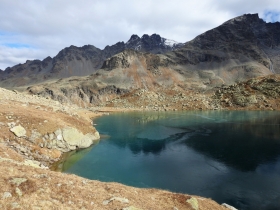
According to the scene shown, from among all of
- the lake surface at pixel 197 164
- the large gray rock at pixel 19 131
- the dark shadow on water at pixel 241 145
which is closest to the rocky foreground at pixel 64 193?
the large gray rock at pixel 19 131

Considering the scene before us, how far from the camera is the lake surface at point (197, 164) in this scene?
34.8 metres

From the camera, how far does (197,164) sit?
46.5 meters

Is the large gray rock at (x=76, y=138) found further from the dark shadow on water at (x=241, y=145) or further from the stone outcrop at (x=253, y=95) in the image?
the stone outcrop at (x=253, y=95)

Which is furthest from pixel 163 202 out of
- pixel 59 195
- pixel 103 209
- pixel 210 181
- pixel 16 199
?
pixel 210 181

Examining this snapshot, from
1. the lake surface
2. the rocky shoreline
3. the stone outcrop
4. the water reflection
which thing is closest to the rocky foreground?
the rocky shoreline

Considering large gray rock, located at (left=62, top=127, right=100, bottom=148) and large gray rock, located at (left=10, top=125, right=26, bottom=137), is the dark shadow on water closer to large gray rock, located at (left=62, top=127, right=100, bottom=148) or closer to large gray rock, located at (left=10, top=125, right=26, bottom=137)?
large gray rock, located at (left=62, top=127, right=100, bottom=148)

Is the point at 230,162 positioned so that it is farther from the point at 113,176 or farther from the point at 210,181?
the point at 113,176

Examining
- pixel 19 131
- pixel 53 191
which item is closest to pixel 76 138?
pixel 19 131

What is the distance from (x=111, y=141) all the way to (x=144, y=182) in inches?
1222

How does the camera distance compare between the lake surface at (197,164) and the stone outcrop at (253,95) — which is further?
the stone outcrop at (253,95)

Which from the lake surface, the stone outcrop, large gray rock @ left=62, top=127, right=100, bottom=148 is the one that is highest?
the stone outcrop

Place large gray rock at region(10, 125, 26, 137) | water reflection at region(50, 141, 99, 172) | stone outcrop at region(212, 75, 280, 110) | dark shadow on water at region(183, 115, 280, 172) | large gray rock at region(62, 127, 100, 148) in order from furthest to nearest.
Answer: stone outcrop at region(212, 75, 280, 110) < large gray rock at region(62, 127, 100, 148) < dark shadow on water at region(183, 115, 280, 172) < large gray rock at region(10, 125, 26, 137) < water reflection at region(50, 141, 99, 172)

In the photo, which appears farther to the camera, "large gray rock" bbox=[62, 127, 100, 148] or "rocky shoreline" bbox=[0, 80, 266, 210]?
"large gray rock" bbox=[62, 127, 100, 148]

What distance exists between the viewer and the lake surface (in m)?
34.8
